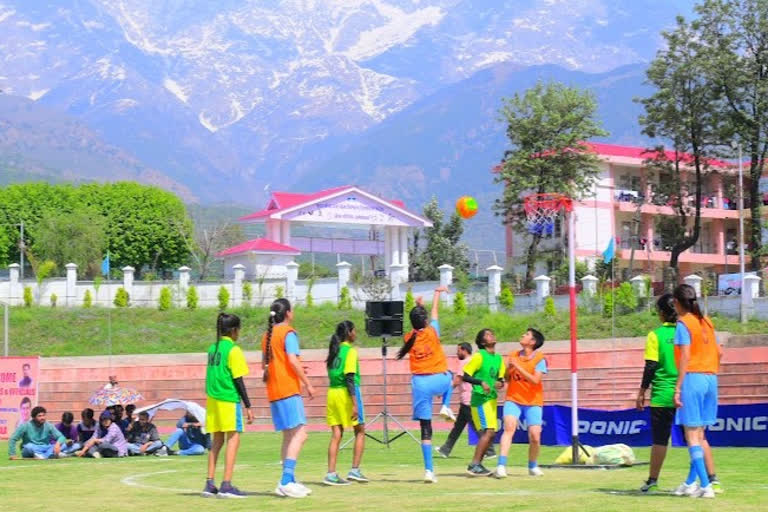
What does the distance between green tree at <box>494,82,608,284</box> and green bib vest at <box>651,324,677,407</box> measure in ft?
143

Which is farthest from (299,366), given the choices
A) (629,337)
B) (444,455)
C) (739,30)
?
(739,30)

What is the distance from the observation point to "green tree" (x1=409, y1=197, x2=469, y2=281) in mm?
84562

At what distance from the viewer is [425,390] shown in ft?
50.5

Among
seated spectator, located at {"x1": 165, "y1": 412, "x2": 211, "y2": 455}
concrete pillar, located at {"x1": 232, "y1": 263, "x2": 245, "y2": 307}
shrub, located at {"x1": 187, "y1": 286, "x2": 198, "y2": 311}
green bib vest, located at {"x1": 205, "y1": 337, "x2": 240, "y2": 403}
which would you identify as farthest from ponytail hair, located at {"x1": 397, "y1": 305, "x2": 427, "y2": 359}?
shrub, located at {"x1": 187, "y1": 286, "x2": 198, "y2": 311}

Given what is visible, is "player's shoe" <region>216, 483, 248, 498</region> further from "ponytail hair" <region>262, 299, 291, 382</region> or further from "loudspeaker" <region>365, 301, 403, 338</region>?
"loudspeaker" <region>365, 301, 403, 338</region>

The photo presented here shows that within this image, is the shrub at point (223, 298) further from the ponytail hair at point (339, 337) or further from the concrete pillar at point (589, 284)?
the ponytail hair at point (339, 337)

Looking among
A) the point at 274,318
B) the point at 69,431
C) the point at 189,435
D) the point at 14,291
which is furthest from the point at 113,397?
the point at 14,291

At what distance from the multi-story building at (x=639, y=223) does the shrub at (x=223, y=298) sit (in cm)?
1959

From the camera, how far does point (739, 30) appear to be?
5347cm

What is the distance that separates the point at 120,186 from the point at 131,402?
67215 millimetres

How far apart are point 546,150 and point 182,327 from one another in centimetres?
1835

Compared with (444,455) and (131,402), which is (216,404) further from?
(131,402)

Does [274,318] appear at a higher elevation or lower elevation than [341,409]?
higher

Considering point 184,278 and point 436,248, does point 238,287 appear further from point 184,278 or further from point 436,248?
point 436,248
